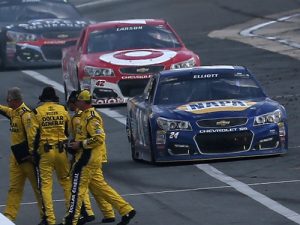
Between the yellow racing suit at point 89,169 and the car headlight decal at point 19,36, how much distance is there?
17.3m

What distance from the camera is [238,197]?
14.2 metres

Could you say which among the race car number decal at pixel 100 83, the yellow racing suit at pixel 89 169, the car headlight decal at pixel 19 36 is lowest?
the car headlight decal at pixel 19 36

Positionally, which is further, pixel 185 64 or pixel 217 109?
pixel 185 64

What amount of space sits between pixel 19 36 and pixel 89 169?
17702mm

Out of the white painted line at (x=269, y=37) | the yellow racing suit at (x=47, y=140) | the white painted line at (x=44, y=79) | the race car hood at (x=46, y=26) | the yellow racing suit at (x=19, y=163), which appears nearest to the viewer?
the yellow racing suit at (x=47, y=140)

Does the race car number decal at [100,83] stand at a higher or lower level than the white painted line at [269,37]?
higher

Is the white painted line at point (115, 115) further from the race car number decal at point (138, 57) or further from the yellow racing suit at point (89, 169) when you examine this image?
the yellow racing suit at point (89, 169)

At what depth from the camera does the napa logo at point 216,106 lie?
16.8m

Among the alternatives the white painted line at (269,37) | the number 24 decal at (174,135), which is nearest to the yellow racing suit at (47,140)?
the number 24 decal at (174,135)

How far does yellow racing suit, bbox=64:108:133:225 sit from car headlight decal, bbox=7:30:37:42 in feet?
56.6

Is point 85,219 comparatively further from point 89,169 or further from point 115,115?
point 115,115

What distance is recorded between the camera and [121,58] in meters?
23.7

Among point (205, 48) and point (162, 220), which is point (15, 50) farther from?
point (162, 220)

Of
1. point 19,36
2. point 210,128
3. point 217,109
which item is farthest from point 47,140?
point 19,36
